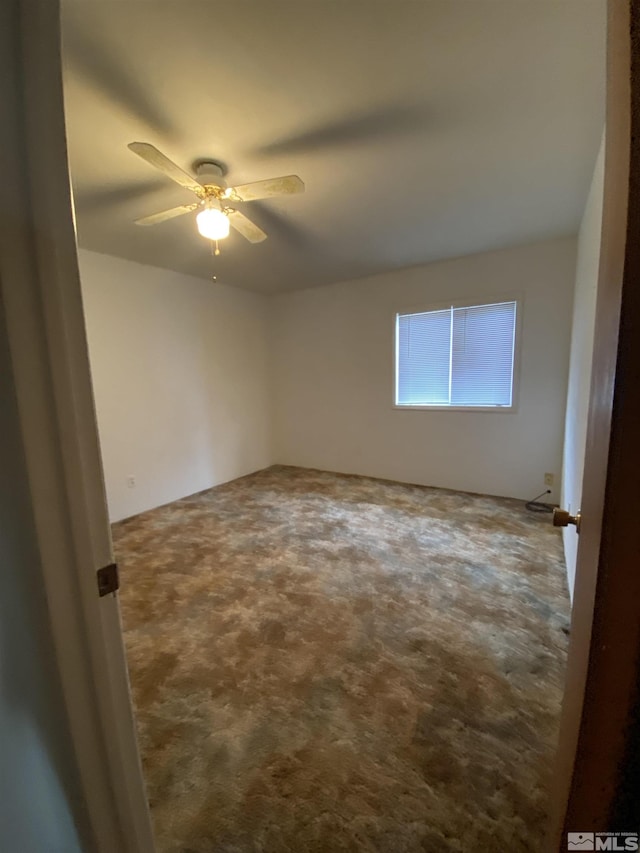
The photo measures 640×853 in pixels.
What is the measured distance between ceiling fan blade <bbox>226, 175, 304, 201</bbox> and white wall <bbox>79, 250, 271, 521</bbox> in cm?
198

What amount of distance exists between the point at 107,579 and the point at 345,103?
6.54 ft

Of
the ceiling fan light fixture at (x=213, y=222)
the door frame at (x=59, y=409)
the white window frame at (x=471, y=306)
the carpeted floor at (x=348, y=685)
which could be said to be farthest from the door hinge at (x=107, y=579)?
the white window frame at (x=471, y=306)

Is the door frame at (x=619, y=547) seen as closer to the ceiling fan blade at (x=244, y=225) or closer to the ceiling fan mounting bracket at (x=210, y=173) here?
the ceiling fan mounting bracket at (x=210, y=173)

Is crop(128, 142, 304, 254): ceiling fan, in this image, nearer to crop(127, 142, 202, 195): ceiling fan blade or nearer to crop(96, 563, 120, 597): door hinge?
crop(127, 142, 202, 195): ceiling fan blade

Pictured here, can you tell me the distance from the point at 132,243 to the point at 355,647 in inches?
137

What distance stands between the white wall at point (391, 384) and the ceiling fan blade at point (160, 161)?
279 cm

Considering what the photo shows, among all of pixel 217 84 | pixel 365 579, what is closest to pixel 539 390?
pixel 365 579

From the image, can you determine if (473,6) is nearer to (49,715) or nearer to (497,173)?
(497,173)

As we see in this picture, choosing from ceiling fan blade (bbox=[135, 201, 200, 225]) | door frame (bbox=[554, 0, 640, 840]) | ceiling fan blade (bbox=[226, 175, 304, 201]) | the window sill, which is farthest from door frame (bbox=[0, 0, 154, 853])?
the window sill

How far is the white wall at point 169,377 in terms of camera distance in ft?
10.8

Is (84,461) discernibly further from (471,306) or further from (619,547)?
(471,306)

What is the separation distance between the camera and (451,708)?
1.43 meters

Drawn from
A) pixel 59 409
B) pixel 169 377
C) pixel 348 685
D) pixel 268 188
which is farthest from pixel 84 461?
pixel 169 377

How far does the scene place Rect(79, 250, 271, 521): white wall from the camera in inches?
130
